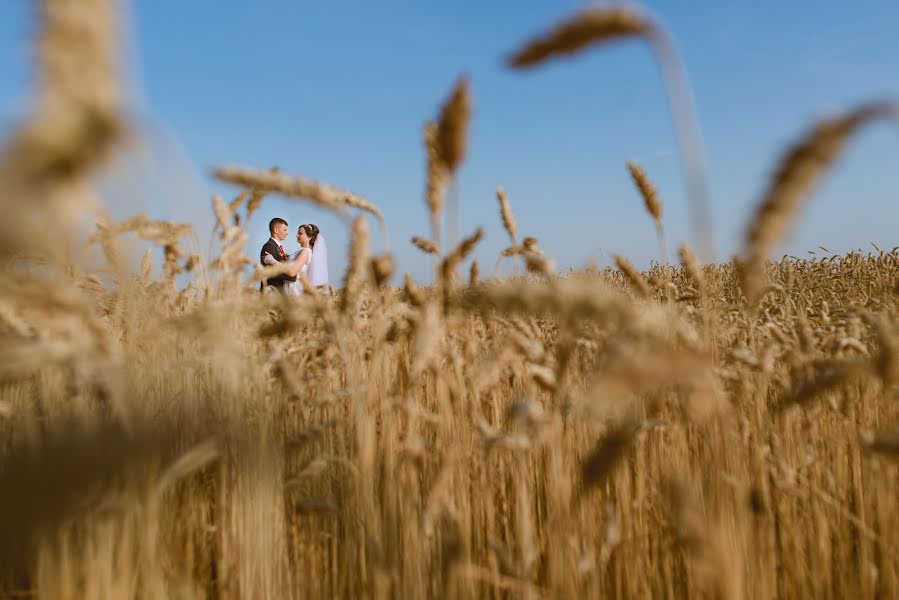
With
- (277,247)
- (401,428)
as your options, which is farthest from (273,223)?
(401,428)

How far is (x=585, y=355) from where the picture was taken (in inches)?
103

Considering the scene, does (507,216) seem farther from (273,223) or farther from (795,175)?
(273,223)

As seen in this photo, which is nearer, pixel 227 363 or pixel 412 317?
pixel 227 363

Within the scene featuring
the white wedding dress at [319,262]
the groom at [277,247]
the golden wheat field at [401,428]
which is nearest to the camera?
the golden wheat field at [401,428]

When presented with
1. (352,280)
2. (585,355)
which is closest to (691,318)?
(585,355)

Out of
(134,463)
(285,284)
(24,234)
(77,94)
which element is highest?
(285,284)

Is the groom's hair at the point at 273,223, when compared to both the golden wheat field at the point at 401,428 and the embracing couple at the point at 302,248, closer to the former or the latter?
the embracing couple at the point at 302,248

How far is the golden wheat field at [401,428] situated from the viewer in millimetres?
596

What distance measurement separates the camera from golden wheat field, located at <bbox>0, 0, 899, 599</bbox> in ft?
1.96

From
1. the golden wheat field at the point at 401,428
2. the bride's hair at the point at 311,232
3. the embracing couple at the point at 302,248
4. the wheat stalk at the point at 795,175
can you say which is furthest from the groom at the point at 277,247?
the wheat stalk at the point at 795,175

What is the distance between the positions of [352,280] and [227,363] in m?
0.32

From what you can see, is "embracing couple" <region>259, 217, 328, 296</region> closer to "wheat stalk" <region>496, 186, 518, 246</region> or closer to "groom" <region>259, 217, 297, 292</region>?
"groom" <region>259, 217, 297, 292</region>

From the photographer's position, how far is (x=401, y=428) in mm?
2100

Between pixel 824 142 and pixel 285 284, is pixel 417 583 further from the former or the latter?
pixel 285 284
